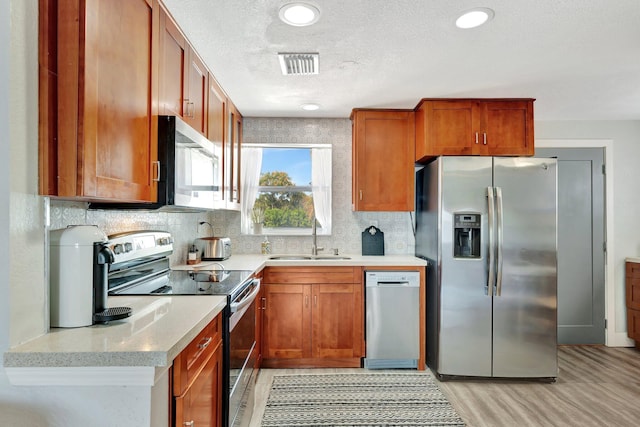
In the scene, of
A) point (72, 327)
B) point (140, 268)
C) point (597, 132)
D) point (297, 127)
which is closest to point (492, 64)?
point (297, 127)

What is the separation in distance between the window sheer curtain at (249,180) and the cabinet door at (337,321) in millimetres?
1081

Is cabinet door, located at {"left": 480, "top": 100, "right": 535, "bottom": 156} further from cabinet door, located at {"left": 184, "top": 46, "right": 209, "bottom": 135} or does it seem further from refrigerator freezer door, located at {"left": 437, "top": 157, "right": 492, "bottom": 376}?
cabinet door, located at {"left": 184, "top": 46, "right": 209, "bottom": 135}

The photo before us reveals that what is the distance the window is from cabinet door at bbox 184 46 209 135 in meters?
1.36

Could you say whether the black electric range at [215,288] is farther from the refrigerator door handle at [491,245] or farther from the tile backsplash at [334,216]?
the refrigerator door handle at [491,245]

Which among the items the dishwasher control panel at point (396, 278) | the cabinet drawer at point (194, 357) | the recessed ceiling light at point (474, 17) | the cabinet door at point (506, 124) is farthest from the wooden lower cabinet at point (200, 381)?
the cabinet door at point (506, 124)

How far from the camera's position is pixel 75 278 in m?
1.24

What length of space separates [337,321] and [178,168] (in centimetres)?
200

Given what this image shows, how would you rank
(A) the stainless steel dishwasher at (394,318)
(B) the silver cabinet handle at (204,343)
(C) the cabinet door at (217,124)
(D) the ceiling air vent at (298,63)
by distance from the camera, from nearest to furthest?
(B) the silver cabinet handle at (204,343) → (D) the ceiling air vent at (298,63) → (C) the cabinet door at (217,124) → (A) the stainless steel dishwasher at (394,318)

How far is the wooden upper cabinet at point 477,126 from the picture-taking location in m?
3.18

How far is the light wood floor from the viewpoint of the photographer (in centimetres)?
238

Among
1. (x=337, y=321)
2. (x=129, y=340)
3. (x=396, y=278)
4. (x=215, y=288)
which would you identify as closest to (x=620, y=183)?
(x=396, y=278)

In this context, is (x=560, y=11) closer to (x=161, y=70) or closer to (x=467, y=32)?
(x=467, y=32)

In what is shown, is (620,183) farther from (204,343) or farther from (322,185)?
(204,343)

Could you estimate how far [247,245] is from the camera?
3.79 metres
